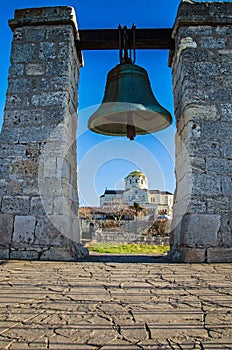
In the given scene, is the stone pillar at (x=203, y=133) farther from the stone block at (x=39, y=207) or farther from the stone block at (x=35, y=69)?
the stone block at (x=35, y=69)

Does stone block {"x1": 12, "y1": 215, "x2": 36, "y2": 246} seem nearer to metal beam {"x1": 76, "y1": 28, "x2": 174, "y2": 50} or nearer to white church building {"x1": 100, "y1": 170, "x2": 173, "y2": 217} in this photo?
metal beam {"x1": 76, "y1": 28, "x2": 174, "y2": 50}

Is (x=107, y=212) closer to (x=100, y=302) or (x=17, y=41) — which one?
(x=17, y=41)

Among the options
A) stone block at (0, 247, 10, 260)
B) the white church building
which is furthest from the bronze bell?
the white church building

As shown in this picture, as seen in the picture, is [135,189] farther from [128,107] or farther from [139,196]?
[128,107]

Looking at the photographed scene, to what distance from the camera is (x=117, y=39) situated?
3.51m

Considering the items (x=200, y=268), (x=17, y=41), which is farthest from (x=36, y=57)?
(x=200, y=268)

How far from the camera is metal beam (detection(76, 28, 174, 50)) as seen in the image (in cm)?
351

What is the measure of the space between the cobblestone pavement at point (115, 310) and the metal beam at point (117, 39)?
2.81m

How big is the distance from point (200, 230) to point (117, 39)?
252 centimetres

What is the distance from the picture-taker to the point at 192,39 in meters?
3.25

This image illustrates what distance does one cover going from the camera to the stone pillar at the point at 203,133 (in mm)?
2711

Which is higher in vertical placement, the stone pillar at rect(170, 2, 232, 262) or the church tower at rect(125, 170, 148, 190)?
the church tower at rect(125, 170, 148, 190)

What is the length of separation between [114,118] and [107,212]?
22.0 meters

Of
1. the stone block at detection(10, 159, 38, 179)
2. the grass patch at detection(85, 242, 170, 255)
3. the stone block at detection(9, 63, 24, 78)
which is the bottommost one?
the grass patch at detection(85, 242, 170, 255)
